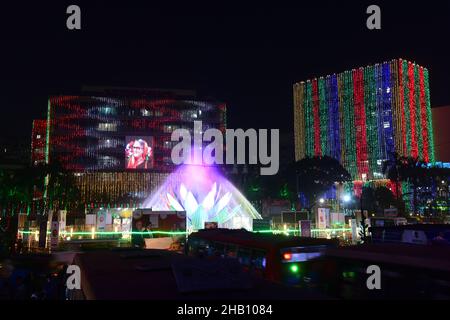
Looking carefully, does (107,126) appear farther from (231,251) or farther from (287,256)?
(287,256)

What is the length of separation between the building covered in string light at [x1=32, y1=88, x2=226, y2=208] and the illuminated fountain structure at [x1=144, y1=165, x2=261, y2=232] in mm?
62802

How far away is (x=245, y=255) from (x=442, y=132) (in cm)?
11961

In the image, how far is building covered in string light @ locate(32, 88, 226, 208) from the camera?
326 feet

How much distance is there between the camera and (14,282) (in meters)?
15.0

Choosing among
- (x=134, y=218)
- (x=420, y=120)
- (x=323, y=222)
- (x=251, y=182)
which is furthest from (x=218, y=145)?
(x=134, y=218)

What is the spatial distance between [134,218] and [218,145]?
8428 cm

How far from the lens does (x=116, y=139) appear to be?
103875mm

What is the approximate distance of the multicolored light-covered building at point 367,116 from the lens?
4198 inches

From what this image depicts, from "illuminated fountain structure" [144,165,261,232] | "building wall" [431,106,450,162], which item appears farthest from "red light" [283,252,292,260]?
"building wall" [431,106,450,162]

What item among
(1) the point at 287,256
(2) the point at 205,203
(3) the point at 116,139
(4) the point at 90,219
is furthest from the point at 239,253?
(3) the point at 116,139

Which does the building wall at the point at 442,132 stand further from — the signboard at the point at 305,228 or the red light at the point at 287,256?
the red light at the point at 287,256
